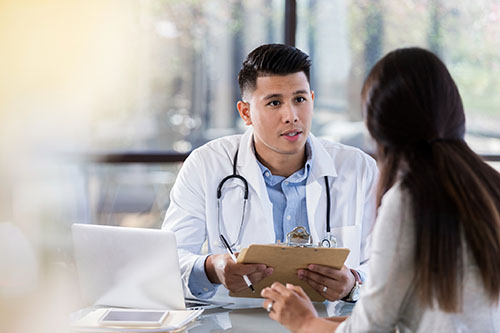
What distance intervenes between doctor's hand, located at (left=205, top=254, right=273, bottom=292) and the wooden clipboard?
0.02 meters

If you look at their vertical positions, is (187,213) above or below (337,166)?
below

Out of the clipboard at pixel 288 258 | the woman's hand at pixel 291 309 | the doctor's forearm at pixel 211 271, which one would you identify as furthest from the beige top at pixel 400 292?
the doctor's forearm at pixel 211 271

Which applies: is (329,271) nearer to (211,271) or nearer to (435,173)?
(211,271)

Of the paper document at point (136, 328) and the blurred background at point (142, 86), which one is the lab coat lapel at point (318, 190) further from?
the blurred background at point (142, 86)

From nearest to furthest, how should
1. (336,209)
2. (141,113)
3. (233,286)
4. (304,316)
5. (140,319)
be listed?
1. (304,316)
2. (140,319)
3. (233,286)
4. (336,209)
5. (141,113)

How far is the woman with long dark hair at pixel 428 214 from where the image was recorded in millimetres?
991

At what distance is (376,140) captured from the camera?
1.08m

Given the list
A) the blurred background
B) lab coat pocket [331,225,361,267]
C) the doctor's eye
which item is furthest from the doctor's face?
the blurred background

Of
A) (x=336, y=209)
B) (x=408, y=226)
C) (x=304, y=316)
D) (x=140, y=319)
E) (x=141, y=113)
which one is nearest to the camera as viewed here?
(x=408, y=226)

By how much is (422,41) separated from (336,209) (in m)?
2.12

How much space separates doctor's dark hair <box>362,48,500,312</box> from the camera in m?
0.99

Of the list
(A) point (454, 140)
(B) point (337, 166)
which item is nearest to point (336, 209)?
(B) point (337, 166)

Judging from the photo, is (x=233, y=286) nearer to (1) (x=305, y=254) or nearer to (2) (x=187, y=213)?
(1) (x=305, y=254)

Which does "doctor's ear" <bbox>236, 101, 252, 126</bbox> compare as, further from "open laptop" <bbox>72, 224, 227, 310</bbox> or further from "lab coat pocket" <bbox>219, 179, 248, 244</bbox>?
"open laptop" <bbox>72, 224, 227, 310</bbox>
